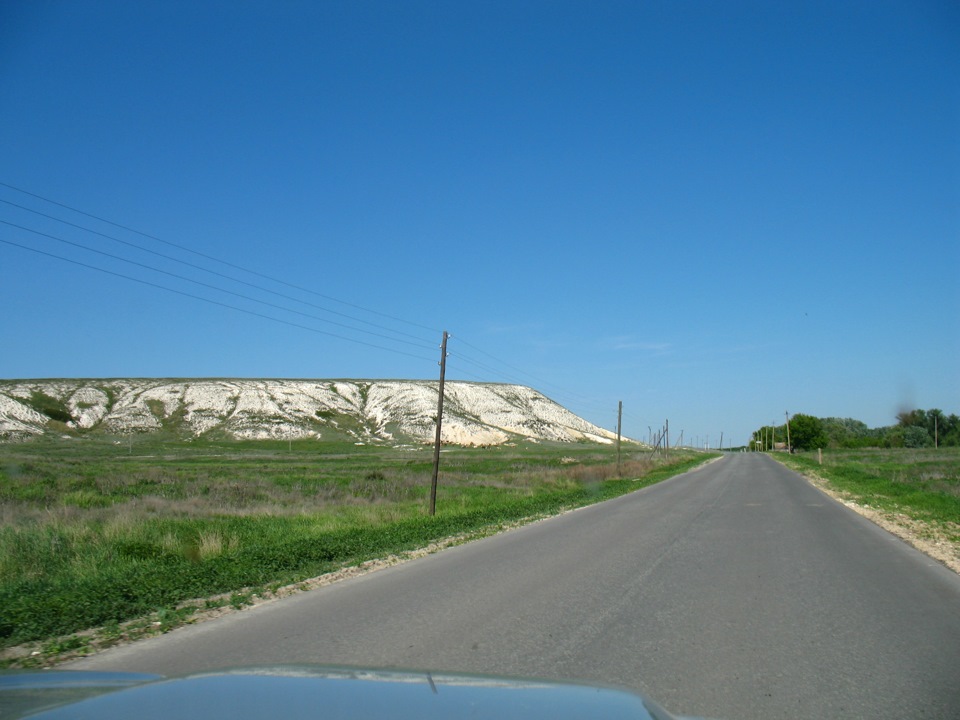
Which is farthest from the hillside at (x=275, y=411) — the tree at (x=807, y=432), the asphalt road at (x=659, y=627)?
the asphalt road at (x=659, y=627)

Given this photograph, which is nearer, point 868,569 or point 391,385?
point 868,569

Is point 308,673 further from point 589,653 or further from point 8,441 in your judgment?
point 8,441

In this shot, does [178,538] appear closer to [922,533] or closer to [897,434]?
[922,533]

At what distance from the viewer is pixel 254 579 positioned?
10.5 meters

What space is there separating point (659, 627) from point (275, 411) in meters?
135

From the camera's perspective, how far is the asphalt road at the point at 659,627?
220 inches

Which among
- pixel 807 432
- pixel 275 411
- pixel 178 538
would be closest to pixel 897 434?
pixel 807 432

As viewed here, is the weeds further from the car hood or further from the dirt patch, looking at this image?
the dirt patch

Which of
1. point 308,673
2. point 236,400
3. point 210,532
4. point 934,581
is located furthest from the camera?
point 236,400

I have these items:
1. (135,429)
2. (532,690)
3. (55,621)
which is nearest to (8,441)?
(135,429)

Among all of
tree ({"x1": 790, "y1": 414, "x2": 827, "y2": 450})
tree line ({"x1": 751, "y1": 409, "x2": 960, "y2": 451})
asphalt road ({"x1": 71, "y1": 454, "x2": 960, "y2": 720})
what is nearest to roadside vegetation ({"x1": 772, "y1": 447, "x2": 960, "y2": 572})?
asphalt road ({"x1": 71, "y1": 454, "x2": 960, "y2": 720})

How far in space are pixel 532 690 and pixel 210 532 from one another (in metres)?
12.2

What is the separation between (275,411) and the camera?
136750 millimetres

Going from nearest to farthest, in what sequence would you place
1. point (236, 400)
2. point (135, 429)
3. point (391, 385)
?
1. point (135, 429)
2. point (236, 400)
3. point (391, 385)
